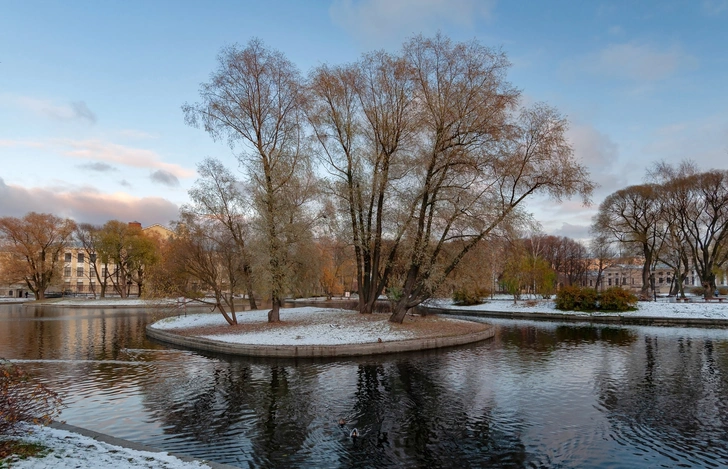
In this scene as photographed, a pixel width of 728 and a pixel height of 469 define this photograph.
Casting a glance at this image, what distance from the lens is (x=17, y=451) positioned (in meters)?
6.74

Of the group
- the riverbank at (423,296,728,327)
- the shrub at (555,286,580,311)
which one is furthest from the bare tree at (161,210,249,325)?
the shrub at (555,286,580,311)

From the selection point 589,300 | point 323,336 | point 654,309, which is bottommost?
point 654,309

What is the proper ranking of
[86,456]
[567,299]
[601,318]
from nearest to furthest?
[86,456]
[601,318]
[567,299]

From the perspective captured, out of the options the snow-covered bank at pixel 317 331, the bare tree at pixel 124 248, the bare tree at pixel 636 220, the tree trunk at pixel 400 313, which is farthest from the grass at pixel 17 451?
the bare tree at pixel 124 248

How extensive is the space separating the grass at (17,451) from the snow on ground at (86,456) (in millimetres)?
88

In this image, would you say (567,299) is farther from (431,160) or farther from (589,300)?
(431,160)

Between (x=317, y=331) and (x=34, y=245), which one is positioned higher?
(x=34, y=245)

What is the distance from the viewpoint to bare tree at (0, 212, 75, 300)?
72188mm

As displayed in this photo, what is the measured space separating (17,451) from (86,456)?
2.95 ft

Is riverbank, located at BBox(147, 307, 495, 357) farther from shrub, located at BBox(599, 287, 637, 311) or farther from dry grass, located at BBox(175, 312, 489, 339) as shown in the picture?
shrub, located at BBox(599, 287, 637, 311)

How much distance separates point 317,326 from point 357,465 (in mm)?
16971

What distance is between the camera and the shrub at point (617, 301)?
131 feet

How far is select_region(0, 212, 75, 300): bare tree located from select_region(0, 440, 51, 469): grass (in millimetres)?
79896

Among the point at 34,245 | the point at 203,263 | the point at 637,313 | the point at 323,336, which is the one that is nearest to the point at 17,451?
the point at 323,336
